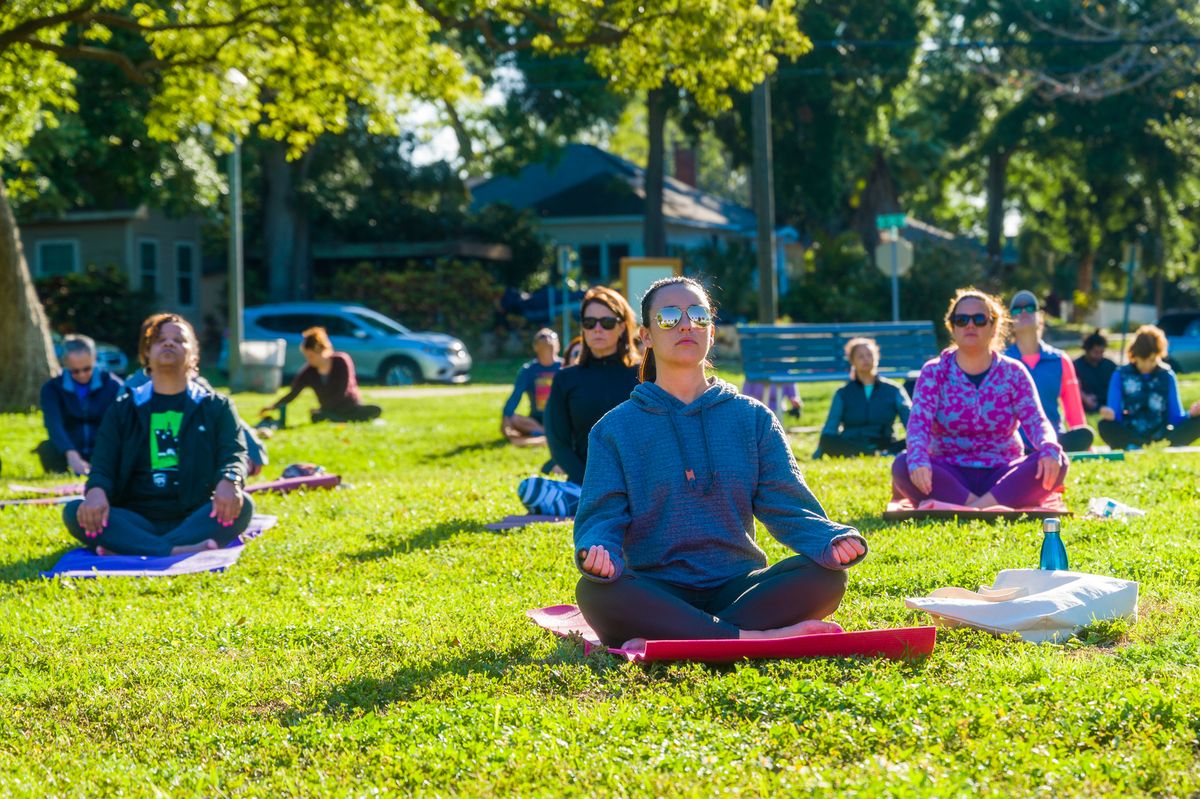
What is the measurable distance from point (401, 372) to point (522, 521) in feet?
71.4

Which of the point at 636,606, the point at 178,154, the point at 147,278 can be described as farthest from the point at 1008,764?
the point at 147,278

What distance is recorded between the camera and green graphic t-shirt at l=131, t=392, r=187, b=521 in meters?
9.04

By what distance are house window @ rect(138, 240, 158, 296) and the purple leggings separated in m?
31.2

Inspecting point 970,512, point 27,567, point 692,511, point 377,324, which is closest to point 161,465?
point 27,567

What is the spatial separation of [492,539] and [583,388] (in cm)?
112

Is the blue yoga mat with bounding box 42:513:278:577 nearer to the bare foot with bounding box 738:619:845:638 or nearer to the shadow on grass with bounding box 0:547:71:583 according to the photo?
the shadow on grass with bounding box 0:547:71:583

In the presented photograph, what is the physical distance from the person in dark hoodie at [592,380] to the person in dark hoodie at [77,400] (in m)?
5.20

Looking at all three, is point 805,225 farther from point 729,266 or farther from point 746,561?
point 746,561

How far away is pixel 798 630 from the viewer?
219 inches

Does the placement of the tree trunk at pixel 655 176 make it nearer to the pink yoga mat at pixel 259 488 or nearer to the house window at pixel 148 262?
the house window at pixel 148 262

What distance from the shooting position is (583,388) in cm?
932

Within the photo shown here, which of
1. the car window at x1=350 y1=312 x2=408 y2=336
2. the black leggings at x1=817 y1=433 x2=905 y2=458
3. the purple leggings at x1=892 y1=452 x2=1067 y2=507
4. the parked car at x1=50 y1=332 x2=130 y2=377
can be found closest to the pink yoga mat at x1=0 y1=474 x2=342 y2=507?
the black leggings at x1=817 y1=433 x2=905 y2=458

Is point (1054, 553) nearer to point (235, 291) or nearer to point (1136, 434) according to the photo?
point (1136, 434)

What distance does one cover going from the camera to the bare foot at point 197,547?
29.3 ft
